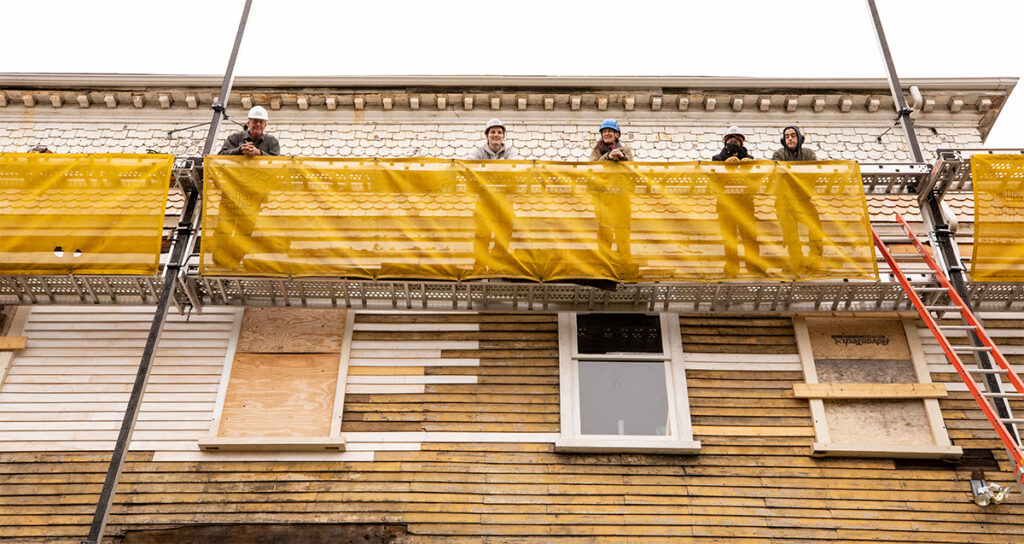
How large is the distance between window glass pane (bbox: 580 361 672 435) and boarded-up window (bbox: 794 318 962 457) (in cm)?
175

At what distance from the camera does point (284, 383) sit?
33.9 feet

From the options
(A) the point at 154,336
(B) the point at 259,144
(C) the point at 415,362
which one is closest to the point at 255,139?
(B) the point at 259,144

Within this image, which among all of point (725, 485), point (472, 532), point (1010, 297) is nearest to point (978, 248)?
point (1010, 297)

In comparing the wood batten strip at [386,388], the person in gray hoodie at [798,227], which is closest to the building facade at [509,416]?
the wood batten strip at [386,388]

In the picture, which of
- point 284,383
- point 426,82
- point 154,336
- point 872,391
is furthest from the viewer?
point 426,82

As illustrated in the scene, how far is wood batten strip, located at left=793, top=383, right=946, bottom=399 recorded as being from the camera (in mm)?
10031

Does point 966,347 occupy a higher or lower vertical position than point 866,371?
lower

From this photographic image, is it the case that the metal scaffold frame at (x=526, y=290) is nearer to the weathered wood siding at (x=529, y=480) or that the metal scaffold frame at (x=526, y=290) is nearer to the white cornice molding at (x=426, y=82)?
the weathered wood siding at (x=529, y=480)

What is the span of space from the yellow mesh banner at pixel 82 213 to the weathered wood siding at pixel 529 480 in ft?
6.38

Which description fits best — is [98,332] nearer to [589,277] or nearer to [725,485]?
[589,277]

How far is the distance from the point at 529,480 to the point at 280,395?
333cm

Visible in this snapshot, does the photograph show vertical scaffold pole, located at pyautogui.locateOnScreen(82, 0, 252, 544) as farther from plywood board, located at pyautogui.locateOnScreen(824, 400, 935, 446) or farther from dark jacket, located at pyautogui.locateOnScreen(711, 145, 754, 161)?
plywood board, located at pyautogui.locateOnScreen(824, 400, 935, 446)

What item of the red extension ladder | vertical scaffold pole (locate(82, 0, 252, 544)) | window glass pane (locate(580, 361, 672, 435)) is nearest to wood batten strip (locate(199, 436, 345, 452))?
vertical scaffold pole (locate(82, 0, 252, 544))

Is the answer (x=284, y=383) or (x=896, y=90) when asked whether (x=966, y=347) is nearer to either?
(x=896, y=90)
